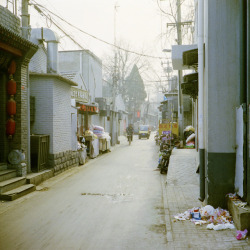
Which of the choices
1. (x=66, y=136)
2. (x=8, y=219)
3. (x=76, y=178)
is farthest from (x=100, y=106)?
(x=8, y=219)

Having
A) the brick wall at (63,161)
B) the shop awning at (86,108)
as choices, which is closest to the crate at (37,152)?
the brick wall at (63,161)

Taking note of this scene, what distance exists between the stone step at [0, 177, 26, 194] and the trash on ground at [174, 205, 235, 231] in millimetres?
5055

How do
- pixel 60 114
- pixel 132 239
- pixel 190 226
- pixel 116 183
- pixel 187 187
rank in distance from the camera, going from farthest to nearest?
pixel 60 114 < pixel 116 183 < pixel 187 187 < pixel 190 226 < pixel 132 239

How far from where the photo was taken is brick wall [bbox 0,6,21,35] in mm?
10159

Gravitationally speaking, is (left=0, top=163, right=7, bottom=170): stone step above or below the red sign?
below

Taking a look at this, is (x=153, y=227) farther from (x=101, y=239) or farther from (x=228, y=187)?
(x=228, y=187)

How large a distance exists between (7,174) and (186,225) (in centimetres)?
610

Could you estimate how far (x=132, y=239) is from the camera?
5.56 meters

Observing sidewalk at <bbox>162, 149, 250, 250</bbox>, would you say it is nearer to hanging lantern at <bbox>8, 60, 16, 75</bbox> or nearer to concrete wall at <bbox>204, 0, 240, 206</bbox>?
concrete wall at <bbox>204, 0, 240, 206</bbox>

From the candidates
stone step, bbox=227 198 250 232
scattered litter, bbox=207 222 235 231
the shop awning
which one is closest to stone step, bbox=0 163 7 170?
scattered litter, bbox=207 222 235 231

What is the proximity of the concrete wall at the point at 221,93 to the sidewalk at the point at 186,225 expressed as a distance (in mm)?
1004

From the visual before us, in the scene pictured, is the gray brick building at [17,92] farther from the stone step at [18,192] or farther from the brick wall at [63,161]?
the brick wall at [63,161]

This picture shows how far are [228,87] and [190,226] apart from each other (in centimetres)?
302

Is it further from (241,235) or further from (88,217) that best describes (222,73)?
(88,217)
